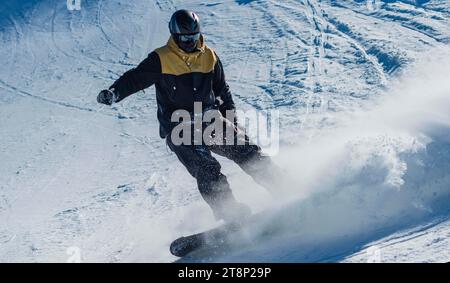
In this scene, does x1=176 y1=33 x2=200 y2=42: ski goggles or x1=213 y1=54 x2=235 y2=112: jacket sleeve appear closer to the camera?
x1=176 y1=33 x2=200 y2=42: ski goggles

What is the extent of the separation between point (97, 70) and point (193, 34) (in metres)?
5.73

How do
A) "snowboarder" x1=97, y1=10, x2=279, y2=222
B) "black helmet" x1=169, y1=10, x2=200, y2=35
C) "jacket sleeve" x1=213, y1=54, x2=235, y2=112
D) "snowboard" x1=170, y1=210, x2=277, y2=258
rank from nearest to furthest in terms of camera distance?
"black helmet" x1=169, y1=10, x2=200, y2=35 → "snowboarder" x1=97, y1=10, x2=279, y2=222 → "snowboard" x1=170, y1=210, x2=277, y2=258 → "jacket sleeve" x1=213, y1=54, x2=235, y2=112

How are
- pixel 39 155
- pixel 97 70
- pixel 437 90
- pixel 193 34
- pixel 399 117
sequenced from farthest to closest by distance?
pixel 97 70, pixel 39 155, pixel 437 90, pixel 399 117, pixel 193 34

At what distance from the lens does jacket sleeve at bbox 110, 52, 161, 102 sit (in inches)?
216

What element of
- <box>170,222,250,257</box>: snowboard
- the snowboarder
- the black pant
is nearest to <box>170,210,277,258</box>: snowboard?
<box>170,222,250,257</box>: snowboard

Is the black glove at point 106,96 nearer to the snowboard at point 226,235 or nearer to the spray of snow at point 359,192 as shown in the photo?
the snowboard at point 226,235

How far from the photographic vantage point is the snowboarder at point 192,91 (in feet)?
17.9

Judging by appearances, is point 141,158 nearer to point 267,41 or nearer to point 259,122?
point 259,122

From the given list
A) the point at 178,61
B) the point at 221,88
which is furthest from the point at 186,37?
the point at 221,88

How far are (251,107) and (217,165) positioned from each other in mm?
3232

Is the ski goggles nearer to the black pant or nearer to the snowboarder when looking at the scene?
the snowboarder

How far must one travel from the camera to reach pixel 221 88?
595 centimetres
